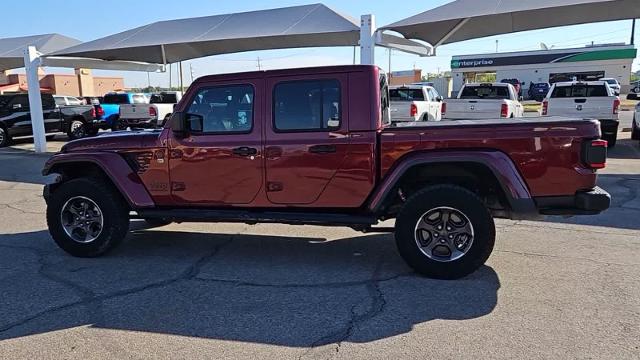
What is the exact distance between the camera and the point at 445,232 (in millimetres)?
4461

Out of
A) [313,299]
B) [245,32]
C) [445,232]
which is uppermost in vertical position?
[245,32]

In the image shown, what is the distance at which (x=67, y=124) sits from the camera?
18.5 m

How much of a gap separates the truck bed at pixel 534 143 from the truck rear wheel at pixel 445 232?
44 centimetres

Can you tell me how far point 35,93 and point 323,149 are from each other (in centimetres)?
1395

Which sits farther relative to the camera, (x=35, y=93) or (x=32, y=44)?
(x=32, y=44)

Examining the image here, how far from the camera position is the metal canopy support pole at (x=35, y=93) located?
48.4 ft

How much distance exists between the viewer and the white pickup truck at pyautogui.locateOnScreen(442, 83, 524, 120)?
1331 centimetres

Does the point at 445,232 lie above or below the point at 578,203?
below

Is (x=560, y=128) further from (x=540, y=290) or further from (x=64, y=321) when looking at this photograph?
(x=64, y=321)

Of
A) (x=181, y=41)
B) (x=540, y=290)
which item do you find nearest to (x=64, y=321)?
(x=540, y=290)

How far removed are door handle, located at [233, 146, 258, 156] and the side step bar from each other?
596 mm

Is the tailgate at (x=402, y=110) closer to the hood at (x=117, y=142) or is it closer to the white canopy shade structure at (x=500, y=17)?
the white canopy shade structure at (x=500, y=17)

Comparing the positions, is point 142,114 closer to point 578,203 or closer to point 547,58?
point 578,203

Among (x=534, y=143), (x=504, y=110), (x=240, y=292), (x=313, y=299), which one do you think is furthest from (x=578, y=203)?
(x=504, y=110)
